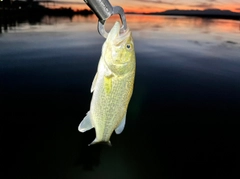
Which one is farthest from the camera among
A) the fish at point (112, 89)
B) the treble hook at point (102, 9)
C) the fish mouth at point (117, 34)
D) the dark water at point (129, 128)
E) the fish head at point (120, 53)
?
the dark water at point (129, 128)

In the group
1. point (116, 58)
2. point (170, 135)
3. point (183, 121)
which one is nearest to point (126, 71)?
point (116, 58)

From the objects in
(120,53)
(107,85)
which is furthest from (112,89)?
(120,53)

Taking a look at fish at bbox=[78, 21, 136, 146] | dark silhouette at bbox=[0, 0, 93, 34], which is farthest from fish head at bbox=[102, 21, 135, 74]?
dark silhouette at bbox=[0, 0, 93, 34]

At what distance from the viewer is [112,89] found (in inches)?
76.3

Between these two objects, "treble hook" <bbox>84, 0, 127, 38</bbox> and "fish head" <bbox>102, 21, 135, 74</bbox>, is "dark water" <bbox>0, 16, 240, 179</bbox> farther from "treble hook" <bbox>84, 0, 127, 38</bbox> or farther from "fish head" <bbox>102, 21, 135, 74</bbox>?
"treble hook" <bbox>84, 0, 127, 38</bbox>

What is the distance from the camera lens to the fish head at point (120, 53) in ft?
5.92

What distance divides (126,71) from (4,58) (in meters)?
12.1

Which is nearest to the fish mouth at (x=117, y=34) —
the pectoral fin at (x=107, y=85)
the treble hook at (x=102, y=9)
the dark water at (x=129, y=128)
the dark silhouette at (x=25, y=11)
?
the treble hook at (x=102, y=9)

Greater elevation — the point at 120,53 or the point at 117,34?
the point at 117,34

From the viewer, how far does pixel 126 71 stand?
1967mm

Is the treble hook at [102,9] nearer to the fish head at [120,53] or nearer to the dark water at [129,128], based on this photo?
the fish head at [120,53]

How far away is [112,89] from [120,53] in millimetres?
342

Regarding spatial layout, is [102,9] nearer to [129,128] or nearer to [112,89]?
[112,89]

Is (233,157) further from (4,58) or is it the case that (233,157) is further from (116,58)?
(4,58)
